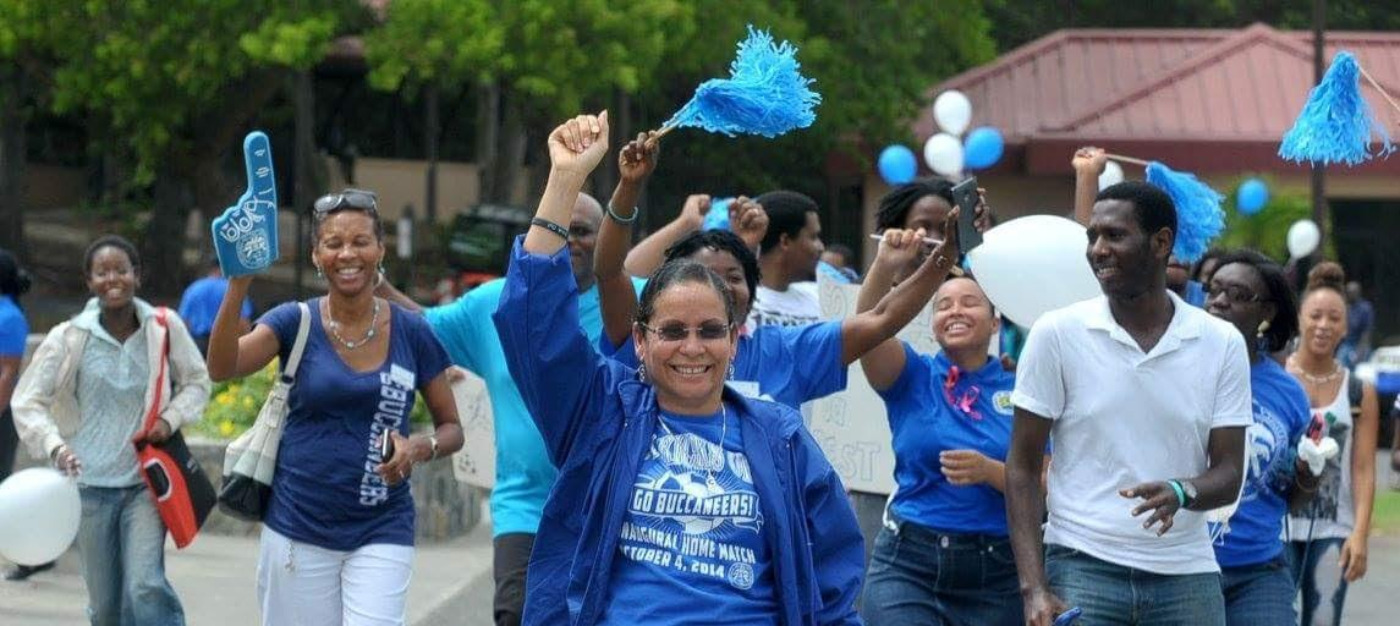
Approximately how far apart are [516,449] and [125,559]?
2172mm

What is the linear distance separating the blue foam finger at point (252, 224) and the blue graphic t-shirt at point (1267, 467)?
2626 millimetres

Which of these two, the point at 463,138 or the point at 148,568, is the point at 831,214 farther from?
the point at 148,568

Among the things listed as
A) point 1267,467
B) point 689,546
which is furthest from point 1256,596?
point 689,546

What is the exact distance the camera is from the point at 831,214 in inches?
1258

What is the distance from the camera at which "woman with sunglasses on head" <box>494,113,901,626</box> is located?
4.18 meters

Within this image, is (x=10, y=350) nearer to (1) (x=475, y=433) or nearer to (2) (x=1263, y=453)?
(1) (x=475, y=433)

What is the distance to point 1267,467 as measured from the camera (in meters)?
6.21

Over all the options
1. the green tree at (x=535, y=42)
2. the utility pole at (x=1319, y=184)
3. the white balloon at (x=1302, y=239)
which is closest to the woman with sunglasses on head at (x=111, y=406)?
the white balloon at (x=1302, y=239)

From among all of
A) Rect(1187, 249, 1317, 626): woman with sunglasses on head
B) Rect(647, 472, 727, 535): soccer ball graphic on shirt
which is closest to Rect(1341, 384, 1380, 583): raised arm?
Rect(1187, 249, 1317, 626): woman with sunglasses on head

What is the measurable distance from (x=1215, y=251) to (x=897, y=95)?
71.5 feet

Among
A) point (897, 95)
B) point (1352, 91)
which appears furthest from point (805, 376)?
point (897, 95)

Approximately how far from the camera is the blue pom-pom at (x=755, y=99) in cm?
473

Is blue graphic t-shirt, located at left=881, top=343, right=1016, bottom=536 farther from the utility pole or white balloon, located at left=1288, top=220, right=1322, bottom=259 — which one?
the utility pole

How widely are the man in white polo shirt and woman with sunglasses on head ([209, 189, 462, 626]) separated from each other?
1889 mm
